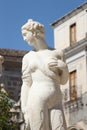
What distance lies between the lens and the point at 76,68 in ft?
117

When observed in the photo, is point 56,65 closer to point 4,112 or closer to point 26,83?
point 26,83

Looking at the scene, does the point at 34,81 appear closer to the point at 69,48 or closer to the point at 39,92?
the point at 39,92

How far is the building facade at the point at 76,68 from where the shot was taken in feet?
114

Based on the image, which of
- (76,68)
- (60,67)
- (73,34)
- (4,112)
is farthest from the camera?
(73,34)

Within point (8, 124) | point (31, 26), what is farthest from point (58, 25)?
point (31, 26)

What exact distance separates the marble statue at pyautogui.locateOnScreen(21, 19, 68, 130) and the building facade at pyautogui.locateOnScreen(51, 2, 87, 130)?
2409 cm

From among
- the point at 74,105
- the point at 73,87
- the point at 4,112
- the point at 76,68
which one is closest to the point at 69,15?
the point at 76,68

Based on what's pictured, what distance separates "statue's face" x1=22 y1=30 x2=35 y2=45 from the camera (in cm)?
996

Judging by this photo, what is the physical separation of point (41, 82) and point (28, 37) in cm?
76

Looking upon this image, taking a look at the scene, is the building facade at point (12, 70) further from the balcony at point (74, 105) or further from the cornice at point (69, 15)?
the balcony at point (74, 105)

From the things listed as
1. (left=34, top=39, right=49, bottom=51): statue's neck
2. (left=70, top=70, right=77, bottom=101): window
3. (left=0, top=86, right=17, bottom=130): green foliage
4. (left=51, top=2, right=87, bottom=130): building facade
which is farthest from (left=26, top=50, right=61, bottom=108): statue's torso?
(left=70, top=70, right=77, bottom=101): window

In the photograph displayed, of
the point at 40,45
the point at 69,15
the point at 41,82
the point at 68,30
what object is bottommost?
the point at 41,82

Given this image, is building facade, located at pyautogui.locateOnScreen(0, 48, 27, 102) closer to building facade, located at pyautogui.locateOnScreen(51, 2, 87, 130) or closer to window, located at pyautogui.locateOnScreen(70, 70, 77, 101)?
building facade, located at pyautogui.locateOnScreen(51, 2, 87, 130)

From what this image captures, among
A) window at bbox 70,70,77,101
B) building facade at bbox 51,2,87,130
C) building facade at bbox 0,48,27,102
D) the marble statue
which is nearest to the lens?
the marble statue
